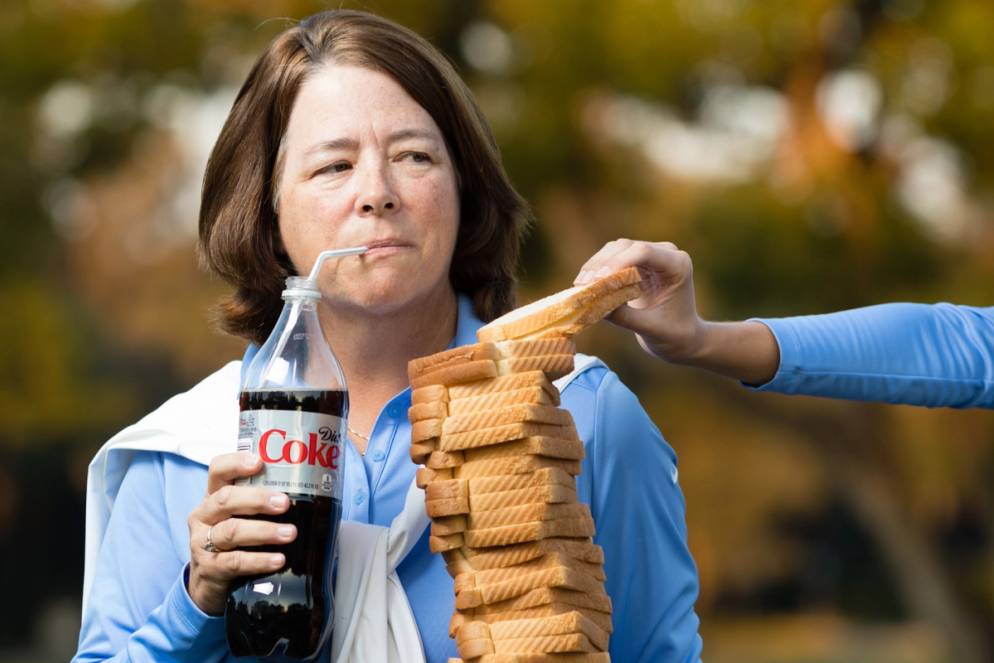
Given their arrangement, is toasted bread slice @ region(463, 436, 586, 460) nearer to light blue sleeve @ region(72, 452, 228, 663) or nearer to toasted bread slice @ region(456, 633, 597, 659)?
Result: toasted bread slice @ region(456, 633, 597, 659)

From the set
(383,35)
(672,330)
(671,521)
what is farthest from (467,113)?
(671,521)

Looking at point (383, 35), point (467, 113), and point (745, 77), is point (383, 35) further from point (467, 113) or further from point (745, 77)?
point (745, 77)

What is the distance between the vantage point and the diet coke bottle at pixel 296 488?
2.42 meters

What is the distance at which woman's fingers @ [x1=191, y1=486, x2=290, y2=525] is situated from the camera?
2.39m

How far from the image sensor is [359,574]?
2.69 m

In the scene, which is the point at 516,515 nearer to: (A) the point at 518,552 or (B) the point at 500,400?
(A) the point at 518,552

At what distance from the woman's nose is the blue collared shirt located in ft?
1.26

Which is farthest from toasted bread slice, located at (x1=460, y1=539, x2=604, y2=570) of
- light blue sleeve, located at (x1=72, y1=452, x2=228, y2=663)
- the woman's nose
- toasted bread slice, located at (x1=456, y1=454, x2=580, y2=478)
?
the woman's nose

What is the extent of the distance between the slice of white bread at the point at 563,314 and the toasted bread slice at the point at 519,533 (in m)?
0.33

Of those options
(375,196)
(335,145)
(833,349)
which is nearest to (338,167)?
(335,145)

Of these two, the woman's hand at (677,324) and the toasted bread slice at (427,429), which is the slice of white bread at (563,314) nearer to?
the woman's hand at (677,324)

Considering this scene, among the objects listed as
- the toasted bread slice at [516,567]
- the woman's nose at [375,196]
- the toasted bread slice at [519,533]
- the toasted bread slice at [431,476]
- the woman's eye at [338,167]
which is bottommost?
the toasted bread slice at [516,567]

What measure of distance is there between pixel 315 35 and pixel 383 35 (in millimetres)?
146

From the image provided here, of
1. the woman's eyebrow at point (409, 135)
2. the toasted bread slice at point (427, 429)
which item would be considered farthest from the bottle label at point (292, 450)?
the woman's eyebrow at point (409, 135)
